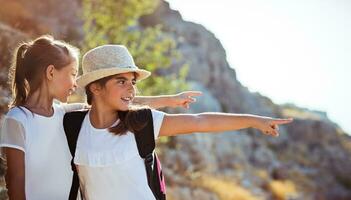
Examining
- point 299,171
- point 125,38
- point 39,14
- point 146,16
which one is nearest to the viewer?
point 125,38

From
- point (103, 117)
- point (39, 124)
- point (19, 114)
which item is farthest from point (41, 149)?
point (103, 117)

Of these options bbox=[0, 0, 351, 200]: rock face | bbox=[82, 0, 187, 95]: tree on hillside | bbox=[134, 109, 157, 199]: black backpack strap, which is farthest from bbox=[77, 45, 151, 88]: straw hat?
bbox=[82, 0, 187, 95]: tree on hillside

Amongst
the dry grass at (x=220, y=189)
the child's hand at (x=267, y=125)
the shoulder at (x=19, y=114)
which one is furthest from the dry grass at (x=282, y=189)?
the shoulder at (x=19, y=114)

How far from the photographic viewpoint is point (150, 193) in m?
3.46

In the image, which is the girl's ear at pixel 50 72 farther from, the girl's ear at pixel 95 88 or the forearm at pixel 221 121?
the forearm at pixel 221 121

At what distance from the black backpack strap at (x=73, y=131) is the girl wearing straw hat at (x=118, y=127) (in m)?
0.03

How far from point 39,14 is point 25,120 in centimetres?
2003

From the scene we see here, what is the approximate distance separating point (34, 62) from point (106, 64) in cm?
49

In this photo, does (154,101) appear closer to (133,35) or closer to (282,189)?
(133,35)

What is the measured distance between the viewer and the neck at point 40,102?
3732 mm

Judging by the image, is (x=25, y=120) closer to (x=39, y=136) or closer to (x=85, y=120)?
(x=39, y=136)

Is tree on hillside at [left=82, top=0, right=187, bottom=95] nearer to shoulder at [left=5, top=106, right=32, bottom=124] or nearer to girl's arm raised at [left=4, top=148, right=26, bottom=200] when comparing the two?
shoulder at [left=5, top=106, right=32, bottom=124]

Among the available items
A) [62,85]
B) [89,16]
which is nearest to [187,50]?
[89,16]

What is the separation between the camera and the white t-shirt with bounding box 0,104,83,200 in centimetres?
349
